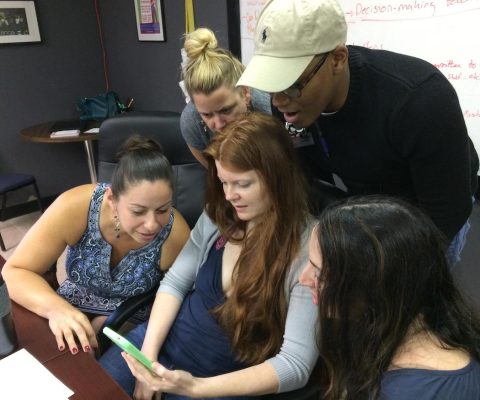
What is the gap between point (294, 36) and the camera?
36.2 inches

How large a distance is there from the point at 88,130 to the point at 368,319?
2.75 metres

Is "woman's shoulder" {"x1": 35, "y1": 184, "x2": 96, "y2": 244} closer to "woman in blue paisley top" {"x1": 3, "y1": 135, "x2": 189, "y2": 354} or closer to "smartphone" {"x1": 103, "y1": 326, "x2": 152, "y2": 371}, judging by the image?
"woman in blue paisley top" {"x1": 3, "y1": 135, "x2": 189, "y2": 354}

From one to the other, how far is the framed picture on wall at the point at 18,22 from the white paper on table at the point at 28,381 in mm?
3027

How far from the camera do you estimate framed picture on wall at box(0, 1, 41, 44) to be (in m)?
3.20

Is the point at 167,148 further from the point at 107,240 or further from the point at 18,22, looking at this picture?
the point at 18,22

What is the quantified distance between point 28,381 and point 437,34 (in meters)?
1.53

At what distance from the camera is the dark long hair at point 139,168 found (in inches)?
50.9

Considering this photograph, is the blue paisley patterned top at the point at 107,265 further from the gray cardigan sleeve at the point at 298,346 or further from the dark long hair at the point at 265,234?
the gray cardigan sleeve at the point at 298,346

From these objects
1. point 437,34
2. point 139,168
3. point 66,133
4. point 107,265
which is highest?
point 437,34

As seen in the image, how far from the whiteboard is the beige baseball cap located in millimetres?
633

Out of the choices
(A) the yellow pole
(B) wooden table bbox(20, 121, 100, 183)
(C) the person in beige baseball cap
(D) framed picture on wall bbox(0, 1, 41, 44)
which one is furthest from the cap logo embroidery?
(D) framed picture on wall bbox(0, 1, 41, 44)

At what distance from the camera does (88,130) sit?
309 cm

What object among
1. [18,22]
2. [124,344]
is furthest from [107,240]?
[18,22]

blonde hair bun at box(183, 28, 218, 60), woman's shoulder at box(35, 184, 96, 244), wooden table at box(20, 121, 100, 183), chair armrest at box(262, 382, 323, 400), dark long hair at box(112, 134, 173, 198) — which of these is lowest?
chair armrest at box(262, 382, 323, 400)
